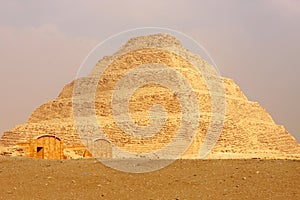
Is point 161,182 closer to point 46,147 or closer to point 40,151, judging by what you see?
point 40,151

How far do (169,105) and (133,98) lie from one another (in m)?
4.03

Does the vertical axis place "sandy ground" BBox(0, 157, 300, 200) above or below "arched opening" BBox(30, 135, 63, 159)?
below

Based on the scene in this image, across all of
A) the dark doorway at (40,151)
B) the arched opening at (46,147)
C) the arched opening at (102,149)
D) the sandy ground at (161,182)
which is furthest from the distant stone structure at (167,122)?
the sandy ground at (161,182)

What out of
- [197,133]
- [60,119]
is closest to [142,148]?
[197,133]

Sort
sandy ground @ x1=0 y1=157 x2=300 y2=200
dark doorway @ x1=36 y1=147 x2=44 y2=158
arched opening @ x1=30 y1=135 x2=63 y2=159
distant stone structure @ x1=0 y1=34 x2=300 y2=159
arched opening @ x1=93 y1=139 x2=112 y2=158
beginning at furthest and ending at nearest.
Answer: distant stone structure @ x1=0 y1=34 x2=300 y2=159
arched opening @ x1=93 y1=139 x2=112 y2=158
arched opening @ x1=30 y1=135 x2=63 y2=159
dark doorway @ x1=36 y1=147 x2=44 y2=158
sandy ground @ x1=0 y1=157 x2=300 y2=200

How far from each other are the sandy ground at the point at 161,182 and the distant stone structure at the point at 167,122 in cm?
2020

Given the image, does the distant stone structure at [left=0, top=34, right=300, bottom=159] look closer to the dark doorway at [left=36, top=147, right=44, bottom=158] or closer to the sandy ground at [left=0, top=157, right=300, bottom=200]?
the dark doorway at [left=36, top=147, right=44, bottom=158]

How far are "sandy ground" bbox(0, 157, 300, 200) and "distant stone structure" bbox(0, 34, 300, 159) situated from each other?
20.2m

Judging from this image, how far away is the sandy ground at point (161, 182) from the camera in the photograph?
1012cm

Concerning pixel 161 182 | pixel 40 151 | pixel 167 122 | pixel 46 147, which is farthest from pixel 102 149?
pixel 161 182

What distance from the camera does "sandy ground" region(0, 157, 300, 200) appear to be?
10.1m

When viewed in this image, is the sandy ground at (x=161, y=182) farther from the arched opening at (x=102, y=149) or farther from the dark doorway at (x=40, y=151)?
the arched opening at (x=102, y=149)

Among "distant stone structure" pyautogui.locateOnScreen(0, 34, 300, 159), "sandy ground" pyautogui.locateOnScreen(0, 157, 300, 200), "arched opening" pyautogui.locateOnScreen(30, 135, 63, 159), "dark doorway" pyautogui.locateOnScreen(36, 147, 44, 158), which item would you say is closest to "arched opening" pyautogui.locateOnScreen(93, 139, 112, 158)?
"distant stone structure" pyautogui.locateOnScreen(0, 34, 300, 159)

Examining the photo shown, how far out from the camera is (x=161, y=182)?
10984mm
